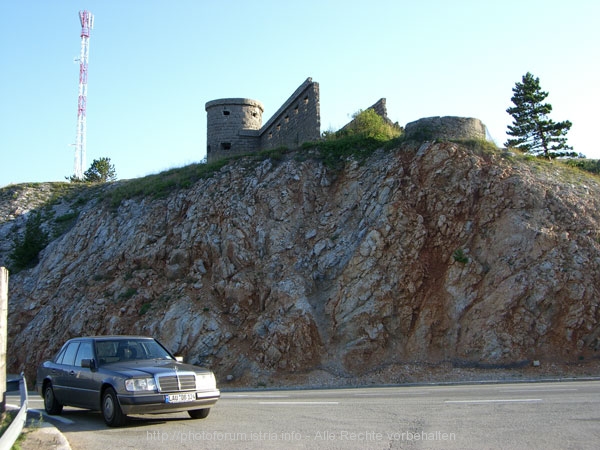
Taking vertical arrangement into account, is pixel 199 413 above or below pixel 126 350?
below

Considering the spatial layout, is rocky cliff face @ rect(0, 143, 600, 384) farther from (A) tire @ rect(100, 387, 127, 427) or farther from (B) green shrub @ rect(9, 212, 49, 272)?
(A) tire @ rect(100, 387, 127, 427)

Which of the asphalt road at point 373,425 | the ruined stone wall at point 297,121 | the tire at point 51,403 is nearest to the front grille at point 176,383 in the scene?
the asphalt road at point 373,425

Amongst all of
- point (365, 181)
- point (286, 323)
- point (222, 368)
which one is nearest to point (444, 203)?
point (365, 181)

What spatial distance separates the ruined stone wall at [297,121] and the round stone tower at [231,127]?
1189 millimetres

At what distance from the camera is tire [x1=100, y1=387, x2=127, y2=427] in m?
9.19

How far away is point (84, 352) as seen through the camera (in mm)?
10828

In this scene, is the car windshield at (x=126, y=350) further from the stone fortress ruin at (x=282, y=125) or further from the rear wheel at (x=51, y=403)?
the stone fortress ruin at (x=282, y=125)

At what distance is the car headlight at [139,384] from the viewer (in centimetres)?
909

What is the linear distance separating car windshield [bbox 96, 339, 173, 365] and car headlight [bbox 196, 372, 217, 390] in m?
1.34

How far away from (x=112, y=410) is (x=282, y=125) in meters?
24.8

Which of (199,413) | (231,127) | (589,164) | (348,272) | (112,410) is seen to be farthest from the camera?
(231,127)

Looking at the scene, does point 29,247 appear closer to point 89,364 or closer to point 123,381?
point 89,364

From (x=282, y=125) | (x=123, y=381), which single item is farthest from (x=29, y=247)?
(x=123, y=381)

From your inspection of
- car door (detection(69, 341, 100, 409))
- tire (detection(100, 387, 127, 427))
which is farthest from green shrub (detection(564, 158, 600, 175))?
tire (detection(100, 387, 127, 427))
